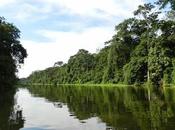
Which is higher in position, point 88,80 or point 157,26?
point 157,26

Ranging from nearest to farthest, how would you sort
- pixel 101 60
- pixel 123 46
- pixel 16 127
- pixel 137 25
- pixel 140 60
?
pixel 16 127, pixel 140 60, pixel 137 25, pixel 123 46, pixel 101 60

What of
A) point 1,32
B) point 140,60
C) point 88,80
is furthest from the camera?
point 88,80

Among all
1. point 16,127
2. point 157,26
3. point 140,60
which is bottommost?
point 16,127

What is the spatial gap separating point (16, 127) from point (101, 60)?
12099cm

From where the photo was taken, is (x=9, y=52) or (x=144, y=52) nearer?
(x=9, y=52)

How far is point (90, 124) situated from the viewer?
20734mm

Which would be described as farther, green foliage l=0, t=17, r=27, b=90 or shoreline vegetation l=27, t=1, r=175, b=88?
shoreline vegetation l=27, t=1, r=175, b=88

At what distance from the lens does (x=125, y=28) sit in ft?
347

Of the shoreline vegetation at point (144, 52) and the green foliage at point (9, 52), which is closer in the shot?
the green foliage at point (9, 52)

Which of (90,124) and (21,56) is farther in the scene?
(21,56)

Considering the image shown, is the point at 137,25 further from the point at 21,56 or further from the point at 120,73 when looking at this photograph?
the point at 21,56

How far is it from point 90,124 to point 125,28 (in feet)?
284

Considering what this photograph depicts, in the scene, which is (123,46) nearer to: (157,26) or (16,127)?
(157,26)

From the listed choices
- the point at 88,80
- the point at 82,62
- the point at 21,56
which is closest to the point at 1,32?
the point at 21,56
